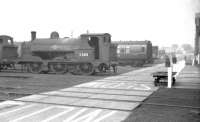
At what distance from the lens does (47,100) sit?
27.8 feet

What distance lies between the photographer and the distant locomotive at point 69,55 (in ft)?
57.9

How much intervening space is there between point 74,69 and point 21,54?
5.14m

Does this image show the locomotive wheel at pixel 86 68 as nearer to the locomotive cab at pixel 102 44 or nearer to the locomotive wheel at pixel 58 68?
the locomotive cab at pixel 102 44

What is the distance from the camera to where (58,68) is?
18.7m

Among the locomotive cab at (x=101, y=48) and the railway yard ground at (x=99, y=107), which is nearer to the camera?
the railway yard ground at (x=99, y=107)

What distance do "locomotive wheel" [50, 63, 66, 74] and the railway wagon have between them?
45.3 ft

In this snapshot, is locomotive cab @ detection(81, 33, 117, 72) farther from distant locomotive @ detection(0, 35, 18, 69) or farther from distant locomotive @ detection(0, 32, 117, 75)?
distant locomotive @ detection(0, 35, 18, 69)

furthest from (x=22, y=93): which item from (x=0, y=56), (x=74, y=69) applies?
(x=0, y=56)

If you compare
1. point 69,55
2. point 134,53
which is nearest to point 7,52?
point 69,55

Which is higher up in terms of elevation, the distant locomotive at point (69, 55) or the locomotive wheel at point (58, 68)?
the distant locomotive at point (69, 55)

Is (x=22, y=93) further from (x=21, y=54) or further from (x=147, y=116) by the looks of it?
(x=21, y=54)

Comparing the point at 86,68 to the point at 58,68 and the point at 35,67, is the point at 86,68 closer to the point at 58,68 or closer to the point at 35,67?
the point at 58,68

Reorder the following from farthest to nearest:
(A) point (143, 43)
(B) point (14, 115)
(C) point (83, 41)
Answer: (A) point (143, 43) < (C) point (83, 41) < (B) point (14, 115)

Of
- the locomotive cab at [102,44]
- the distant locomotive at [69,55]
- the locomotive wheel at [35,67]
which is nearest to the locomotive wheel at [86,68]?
the distant locomotive at [69,55]
